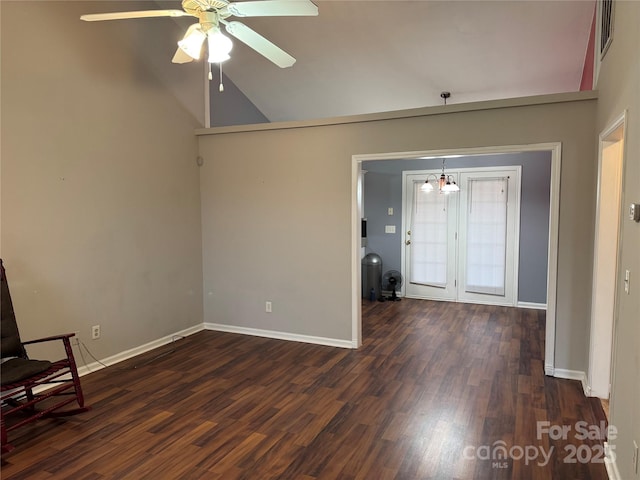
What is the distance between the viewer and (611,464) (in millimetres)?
2258

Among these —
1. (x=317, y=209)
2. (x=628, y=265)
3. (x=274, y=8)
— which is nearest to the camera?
(x=628, y=265)

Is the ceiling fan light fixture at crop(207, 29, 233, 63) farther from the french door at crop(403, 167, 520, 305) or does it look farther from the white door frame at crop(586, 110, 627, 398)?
the french door at crop(403, 167, 520, 305)

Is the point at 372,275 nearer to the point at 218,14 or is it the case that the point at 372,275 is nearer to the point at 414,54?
the point at 414,54

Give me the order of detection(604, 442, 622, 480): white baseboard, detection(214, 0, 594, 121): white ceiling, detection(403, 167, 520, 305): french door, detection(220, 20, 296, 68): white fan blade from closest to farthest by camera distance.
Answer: detection(604, 442, 622, 480): white baseboard < detection(220, 20, 296, 68): white fan blade < detection(214, 0, 594, 121): white ceiling < detection(403, 167, 520, 305): french door

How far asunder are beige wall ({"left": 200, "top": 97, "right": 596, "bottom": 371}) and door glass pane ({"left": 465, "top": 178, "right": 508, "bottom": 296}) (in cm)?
266

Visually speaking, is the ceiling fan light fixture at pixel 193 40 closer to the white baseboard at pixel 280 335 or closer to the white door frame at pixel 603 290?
the white door frame at pixel 603 290

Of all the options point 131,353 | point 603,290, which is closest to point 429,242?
point 603,290

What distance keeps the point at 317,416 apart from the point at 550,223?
2.55 m

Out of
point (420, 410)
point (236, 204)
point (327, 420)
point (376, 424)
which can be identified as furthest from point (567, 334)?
point (236, 204)

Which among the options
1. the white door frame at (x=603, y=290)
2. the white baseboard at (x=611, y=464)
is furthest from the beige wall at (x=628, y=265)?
the white door frame at (x=603, y=290)

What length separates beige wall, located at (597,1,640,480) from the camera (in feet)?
6.14

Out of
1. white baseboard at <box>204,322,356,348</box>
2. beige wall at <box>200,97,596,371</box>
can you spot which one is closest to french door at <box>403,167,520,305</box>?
beige wall at <box>200,97,596,371</box>

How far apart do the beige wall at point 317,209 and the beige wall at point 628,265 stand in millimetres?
1079

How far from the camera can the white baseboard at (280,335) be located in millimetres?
4410
